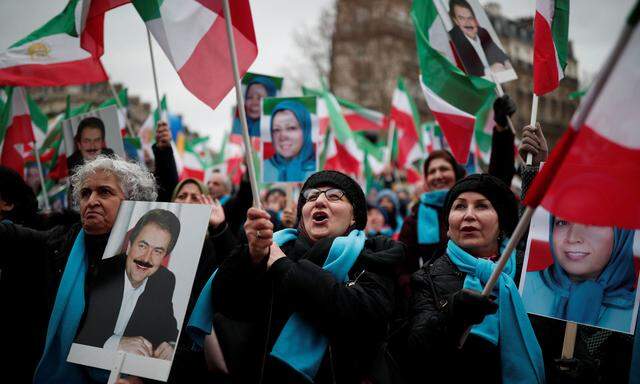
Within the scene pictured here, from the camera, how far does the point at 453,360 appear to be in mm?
2076

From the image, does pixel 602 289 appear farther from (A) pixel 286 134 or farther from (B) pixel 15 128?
(B) pixel 15 128

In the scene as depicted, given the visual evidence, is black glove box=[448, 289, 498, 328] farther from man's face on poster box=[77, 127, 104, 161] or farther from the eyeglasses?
man's face on poster box=[77, 127, 104, 161]

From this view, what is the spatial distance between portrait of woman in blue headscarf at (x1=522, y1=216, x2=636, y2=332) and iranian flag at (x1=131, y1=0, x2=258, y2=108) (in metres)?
1.78

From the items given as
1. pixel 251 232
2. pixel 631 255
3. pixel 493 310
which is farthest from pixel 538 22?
pixel 251 232

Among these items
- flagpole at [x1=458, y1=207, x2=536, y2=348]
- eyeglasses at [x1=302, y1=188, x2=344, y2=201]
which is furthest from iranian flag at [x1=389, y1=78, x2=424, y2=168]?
flagpole at [x1=458, y1=207, x2=536, y2=348]

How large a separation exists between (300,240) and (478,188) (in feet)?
3.11

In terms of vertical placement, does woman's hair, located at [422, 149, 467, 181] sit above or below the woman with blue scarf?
above

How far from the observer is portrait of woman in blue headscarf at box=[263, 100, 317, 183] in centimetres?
493

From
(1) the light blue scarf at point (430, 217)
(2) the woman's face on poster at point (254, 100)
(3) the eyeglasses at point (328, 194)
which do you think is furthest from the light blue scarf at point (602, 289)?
(2) the woman's face on poster at point (254, 100)

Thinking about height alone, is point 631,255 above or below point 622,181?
below

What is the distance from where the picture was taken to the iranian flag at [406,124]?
26.5 ft

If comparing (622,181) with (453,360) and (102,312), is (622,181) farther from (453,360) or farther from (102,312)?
(102,312)

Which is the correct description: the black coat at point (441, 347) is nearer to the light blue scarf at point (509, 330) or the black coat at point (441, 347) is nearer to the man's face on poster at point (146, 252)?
the light blue scarf at point (509, 330)

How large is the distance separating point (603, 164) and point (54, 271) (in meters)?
2.56
